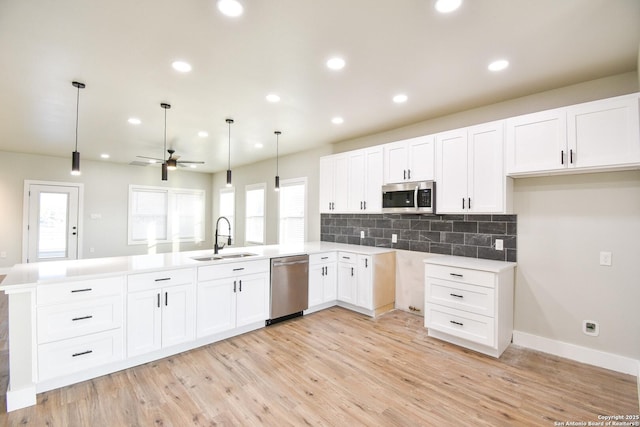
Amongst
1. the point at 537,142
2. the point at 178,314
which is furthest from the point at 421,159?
the point at 178,314

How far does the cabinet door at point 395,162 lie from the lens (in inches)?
154

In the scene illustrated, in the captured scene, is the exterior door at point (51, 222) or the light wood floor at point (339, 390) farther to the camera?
the exterior door at point (51, 222)

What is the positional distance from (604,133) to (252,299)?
148 inches

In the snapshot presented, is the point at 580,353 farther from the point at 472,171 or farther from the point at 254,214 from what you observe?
the point at 254,214

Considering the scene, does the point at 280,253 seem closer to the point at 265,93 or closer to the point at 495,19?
the point at 265,93

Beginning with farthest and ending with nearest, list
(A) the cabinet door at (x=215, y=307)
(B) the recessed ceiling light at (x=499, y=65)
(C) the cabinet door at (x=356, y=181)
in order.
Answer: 1. (C) the cabinet door at (x=356, y=181)
2. (A) the cabinet door at (x=215, y=307)
3. (B) the recessed ceiling light at (x=499, y=65)

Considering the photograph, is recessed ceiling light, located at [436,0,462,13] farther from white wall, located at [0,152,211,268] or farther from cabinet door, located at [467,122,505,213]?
white wall, located at [0,152,211,268]

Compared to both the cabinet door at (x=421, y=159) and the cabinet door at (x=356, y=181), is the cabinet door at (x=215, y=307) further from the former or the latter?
the cabinet door at (x=421, y=159)

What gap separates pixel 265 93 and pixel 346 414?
10.1ft

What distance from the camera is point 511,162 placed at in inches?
118

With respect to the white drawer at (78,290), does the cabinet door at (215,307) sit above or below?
below

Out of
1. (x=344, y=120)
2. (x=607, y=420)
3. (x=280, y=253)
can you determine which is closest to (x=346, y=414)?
(x=607, y=420)

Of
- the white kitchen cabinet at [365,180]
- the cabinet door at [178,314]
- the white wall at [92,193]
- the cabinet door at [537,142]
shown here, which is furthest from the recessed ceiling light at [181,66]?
the white wall at [92,193]

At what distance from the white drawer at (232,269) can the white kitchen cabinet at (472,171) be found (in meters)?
2.26
